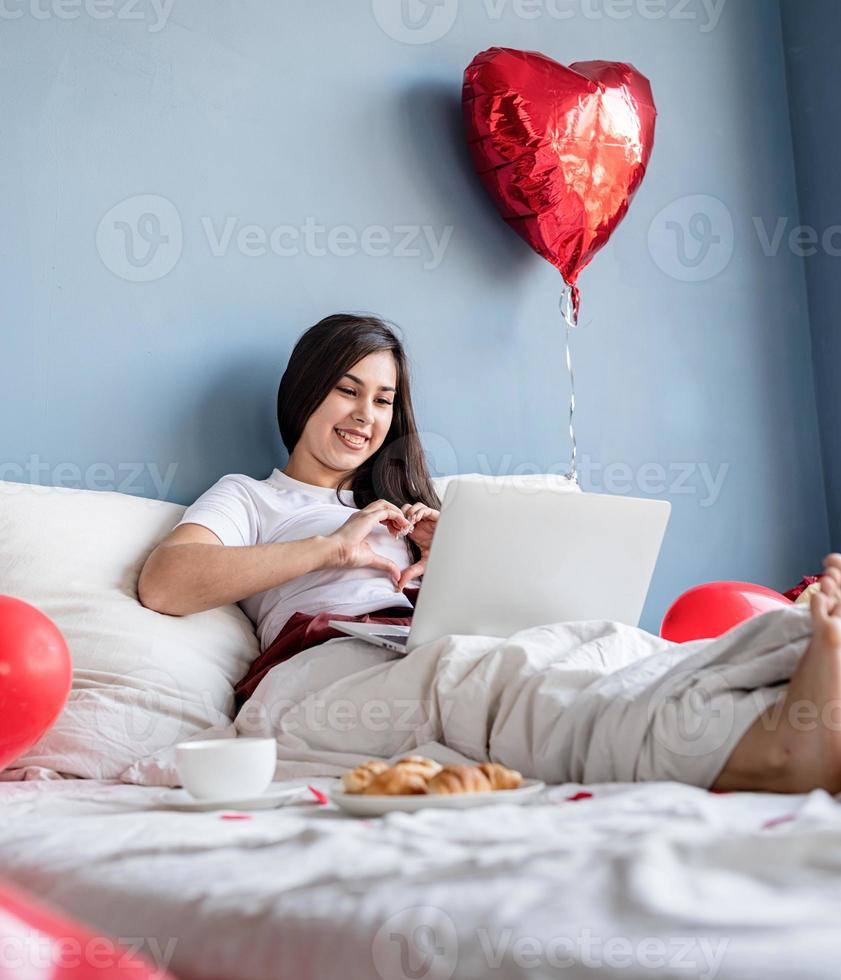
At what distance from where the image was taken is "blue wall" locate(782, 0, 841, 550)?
9.34 feet

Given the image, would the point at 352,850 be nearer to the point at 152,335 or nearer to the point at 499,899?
the point at 499,899

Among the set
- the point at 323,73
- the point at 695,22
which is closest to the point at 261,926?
the point at 323,73

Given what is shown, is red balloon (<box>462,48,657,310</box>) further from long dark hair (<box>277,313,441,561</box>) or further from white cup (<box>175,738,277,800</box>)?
white cup (<box>175,738,277,800</box>)

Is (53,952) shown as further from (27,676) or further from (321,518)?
(321,518)

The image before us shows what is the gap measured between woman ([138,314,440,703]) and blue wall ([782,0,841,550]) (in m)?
1.35

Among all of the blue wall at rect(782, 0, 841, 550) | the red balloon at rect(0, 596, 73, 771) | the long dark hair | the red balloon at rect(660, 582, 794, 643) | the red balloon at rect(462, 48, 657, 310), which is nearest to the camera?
the red balloon at rect(0, 596, 73, 771)

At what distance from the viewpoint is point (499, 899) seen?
1.91 feet

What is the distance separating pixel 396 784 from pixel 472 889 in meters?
0.30

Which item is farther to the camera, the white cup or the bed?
the white cup
